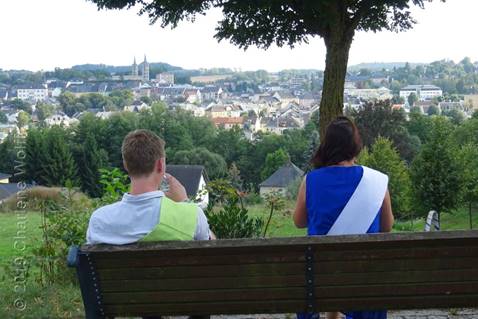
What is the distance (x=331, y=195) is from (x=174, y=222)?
744mm

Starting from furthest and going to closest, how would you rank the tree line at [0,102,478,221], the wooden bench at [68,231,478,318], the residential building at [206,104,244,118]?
the residential building at [206,104,244,118], the tree line at [0,102,478,221], the wooden bench at [68,231,478,318]

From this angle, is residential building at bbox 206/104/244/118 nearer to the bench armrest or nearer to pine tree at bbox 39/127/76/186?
pine tree at bbox 39/127/76/186

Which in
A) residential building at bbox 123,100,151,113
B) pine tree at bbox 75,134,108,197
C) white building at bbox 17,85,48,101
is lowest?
residential building at bbox 123,100,151,113

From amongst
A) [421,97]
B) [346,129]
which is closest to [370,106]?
[346,129]

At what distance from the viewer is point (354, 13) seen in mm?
8961

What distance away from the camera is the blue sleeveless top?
364 centimetres

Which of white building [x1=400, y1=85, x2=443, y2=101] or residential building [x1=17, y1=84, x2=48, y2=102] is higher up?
residential building [x1=17, y1=84, x2=48, y2=102]

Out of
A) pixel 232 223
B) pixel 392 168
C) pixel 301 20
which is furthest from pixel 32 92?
pixel 232 223

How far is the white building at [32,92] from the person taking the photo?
86562 mm

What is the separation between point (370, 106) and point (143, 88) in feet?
456

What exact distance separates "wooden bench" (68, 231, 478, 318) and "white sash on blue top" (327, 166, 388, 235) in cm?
34

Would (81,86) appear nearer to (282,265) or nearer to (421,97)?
(421,97)

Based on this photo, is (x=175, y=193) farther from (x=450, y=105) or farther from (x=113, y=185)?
(x=450, y=105)

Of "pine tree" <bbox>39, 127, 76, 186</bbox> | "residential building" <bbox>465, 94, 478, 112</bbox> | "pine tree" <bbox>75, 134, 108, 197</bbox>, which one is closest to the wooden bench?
"pine tree" <bbox>39, 127, 76, 186</bbox>
